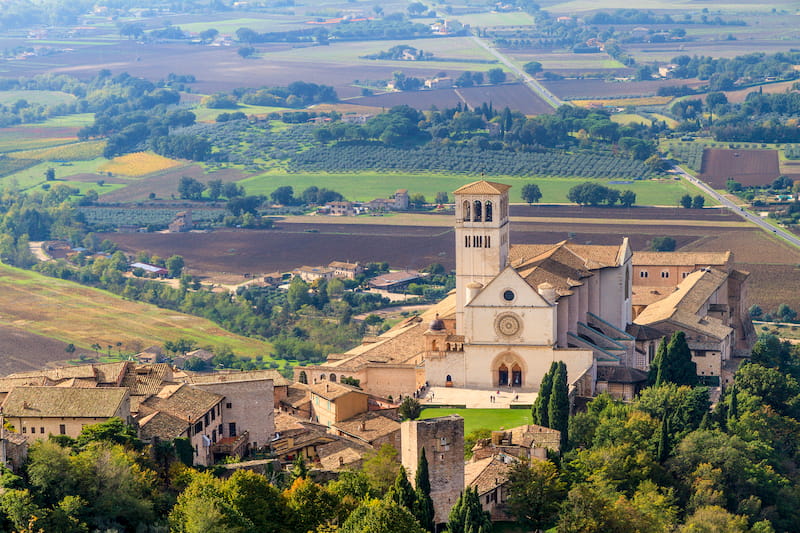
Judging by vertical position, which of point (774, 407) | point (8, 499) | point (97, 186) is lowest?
point (97, 186)

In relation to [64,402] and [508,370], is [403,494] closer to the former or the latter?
[64,402]

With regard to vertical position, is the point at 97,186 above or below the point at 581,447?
below

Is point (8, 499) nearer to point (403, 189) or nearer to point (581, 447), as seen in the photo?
point (581, 447)

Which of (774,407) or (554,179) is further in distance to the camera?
(554,179)

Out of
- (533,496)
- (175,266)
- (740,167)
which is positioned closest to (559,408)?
(533,496)

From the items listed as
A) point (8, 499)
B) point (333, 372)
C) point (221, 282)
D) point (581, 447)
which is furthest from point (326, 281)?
point (8, 499)

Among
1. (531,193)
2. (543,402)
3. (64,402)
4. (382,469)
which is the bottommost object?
(531,193)

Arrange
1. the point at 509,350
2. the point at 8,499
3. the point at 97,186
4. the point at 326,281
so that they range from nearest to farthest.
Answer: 1. the point at 8,499
2. the point at 509,350
3. the point at 326,281
4. the point at 97,186

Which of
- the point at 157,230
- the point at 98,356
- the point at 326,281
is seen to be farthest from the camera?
the point at 157,230
